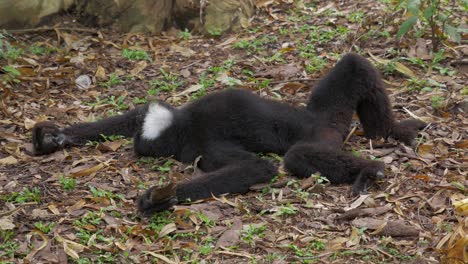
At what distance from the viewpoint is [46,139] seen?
24.0ft

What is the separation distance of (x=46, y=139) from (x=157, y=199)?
2086mm

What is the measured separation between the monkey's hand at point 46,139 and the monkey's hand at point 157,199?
6.08 feet

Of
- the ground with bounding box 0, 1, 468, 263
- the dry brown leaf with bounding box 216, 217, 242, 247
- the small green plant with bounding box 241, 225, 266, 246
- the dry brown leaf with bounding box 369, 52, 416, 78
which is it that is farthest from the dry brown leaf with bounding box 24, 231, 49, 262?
the dry brown leaf with bounding box 369, 52, 416, 78

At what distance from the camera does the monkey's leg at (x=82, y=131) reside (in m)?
7.32

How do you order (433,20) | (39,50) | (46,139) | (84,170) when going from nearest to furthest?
(84,170) → (46,139) → (433,20) → (39,50)

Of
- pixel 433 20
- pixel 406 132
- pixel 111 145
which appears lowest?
pixel 111 145

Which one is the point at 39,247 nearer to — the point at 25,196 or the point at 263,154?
the point at 25,196

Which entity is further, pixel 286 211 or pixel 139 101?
pixel 139 101

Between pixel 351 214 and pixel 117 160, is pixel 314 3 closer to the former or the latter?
pixel 117 160

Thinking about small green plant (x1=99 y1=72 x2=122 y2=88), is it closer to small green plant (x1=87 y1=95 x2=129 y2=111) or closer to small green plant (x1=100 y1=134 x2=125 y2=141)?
small green plant (x1=87 y1=95 x2=129 y2=111)

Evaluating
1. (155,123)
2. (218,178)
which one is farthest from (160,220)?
(155,123)

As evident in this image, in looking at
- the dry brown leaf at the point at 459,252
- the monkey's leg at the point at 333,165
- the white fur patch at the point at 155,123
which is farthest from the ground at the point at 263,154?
the white fur patch at the point at 155,123

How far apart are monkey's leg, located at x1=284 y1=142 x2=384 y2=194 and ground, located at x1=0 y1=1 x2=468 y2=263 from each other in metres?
0.12

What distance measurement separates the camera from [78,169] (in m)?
6.95
